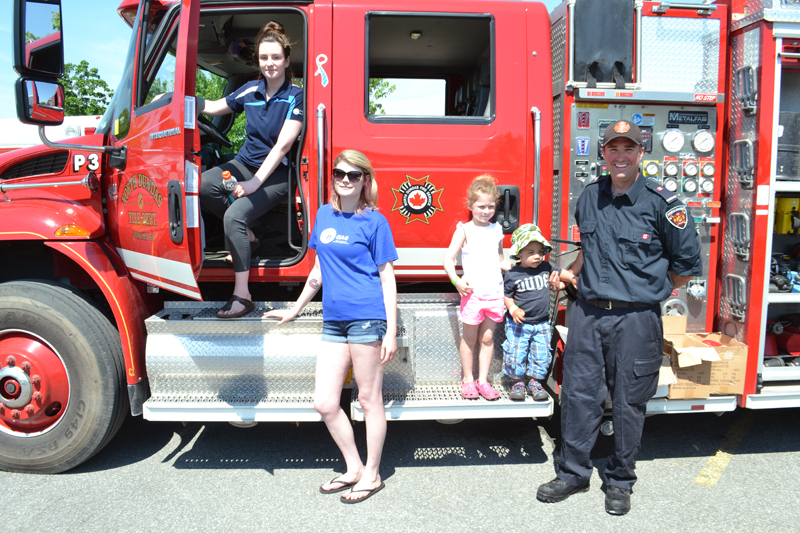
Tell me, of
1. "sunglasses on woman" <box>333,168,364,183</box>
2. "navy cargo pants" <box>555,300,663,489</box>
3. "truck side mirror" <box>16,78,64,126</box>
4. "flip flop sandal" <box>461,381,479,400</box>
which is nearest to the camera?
"truck side mirror" <box>16,78,64,126</box>

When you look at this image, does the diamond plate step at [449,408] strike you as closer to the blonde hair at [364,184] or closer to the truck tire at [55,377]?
the blonde hair at [364,184]

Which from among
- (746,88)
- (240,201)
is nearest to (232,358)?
(240,201)

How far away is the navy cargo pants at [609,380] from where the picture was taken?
2.87 m

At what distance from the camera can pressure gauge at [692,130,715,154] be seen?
3.27m

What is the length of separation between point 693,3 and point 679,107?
0.60 metres

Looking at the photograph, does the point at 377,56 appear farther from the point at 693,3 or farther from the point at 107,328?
the point at 107,328

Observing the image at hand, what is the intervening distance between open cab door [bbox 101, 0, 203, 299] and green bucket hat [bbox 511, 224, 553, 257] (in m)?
1.67

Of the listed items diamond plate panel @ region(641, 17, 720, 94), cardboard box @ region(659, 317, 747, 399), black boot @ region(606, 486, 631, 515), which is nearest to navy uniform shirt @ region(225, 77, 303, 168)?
diamond plate panel @ region(641, 17, 720, 94)

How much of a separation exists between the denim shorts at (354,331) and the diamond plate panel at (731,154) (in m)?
2.15

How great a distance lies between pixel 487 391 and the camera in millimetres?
3117

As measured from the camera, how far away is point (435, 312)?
10.5 ft

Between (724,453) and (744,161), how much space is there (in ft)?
6.05

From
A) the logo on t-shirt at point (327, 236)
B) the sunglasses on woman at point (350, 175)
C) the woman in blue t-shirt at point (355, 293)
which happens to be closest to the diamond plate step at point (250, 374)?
the woman in blue t-shirt at point (355, 293)

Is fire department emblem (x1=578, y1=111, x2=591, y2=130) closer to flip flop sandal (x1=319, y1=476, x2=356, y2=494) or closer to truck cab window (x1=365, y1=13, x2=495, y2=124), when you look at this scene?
truck cab window (x1=365, y1=13, x2=495, y2=124)
